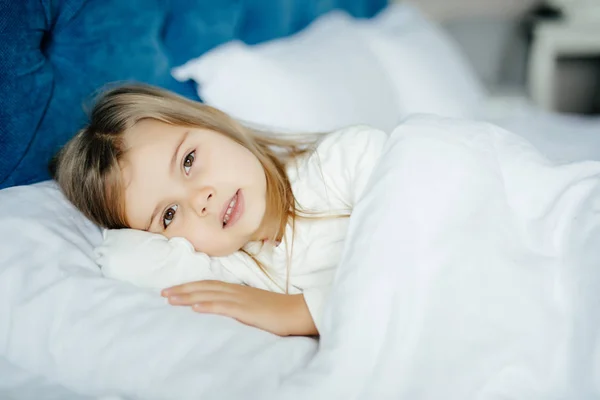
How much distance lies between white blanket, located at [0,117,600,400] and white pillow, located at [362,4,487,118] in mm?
820

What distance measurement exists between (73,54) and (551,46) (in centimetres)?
202

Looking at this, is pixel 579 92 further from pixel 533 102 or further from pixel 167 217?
pixel 167 217

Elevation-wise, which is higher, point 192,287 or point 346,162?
point 346,162

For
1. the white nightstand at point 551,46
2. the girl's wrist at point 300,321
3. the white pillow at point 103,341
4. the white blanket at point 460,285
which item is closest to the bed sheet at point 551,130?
the white nightstand at point 551,46

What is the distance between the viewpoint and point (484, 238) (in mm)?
710

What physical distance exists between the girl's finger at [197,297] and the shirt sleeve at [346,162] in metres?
0.17

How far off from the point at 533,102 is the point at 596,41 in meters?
0.34

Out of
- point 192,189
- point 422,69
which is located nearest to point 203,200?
point 192,189

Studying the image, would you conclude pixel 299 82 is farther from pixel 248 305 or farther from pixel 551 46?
pixel 551 46

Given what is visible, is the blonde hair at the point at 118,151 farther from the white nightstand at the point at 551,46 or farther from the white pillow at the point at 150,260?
the white nightstand at the point at 551,46

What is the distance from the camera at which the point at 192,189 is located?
86cm

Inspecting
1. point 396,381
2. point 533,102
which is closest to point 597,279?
point 396,381

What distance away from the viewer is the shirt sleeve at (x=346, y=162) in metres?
0.87

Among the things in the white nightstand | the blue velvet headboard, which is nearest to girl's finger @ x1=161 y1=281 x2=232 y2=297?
the blue velvet headboard
